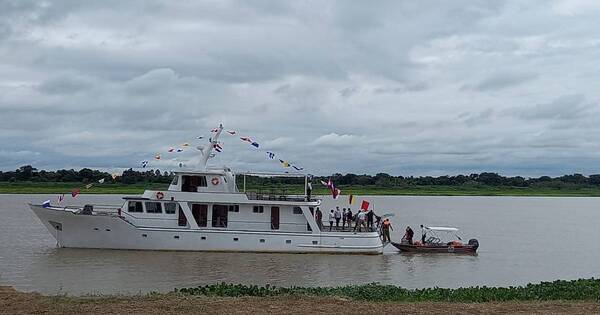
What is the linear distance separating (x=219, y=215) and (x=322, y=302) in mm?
19038

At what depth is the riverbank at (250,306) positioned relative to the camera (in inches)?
475

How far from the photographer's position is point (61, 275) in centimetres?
2383

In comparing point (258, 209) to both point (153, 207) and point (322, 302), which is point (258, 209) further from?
point (322, 302)

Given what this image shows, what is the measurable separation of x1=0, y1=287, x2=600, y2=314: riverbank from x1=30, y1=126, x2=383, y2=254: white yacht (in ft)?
57.0

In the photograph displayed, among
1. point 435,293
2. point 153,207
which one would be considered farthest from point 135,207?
point 435,293

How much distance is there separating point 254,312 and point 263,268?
15.3m

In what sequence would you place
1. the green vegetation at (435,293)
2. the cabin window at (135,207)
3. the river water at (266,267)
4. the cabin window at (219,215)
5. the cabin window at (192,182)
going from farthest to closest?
the cabin window at (192,182)
the cabin window at (219,215)
the cabin window at (135,207)
the river water at (266,267)
the green vegetation at (435,293)

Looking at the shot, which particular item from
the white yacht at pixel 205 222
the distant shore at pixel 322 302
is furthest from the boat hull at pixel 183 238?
the distant shore at pixel 322 302

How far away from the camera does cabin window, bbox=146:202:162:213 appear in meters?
31.4

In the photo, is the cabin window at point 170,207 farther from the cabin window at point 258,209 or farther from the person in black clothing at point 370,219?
the person in black clothing at point 370,219

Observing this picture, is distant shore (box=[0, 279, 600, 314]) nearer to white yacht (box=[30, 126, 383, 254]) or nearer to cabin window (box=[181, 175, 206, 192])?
white yacht (box=[30, 126, 383, 254])

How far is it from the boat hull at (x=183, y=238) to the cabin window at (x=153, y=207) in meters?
0.84

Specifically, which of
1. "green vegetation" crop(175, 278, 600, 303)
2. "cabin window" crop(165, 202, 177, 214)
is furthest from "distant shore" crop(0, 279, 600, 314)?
"cabin window" crop(165, 202, 177, 214)

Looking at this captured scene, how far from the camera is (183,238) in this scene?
31.1m
